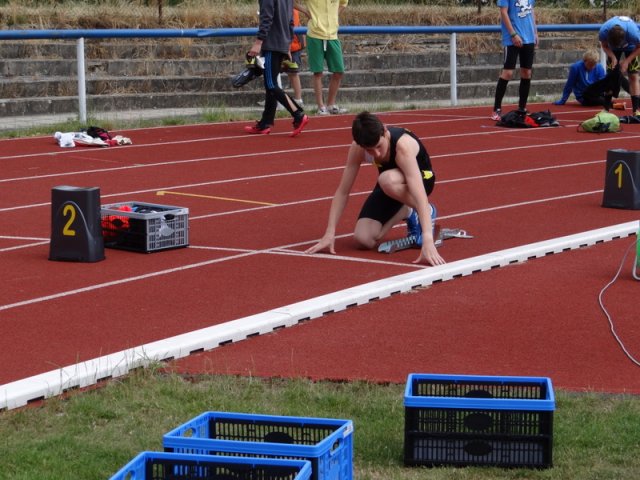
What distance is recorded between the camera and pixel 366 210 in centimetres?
946

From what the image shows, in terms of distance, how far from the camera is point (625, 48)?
1920 centimetres

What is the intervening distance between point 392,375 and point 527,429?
4.11 feet

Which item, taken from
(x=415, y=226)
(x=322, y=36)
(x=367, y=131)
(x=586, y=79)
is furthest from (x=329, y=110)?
(x=367, y=131)

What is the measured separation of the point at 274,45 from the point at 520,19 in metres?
3.61

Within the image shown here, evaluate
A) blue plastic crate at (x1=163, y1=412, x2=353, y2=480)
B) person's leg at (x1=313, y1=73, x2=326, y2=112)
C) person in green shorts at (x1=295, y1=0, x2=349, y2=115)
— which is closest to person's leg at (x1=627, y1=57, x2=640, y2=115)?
person in green shorts at (x1=295, y1=0, x2=349, y2=115)

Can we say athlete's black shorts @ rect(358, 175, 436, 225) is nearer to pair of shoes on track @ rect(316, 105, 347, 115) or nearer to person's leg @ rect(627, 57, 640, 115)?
pair of shoes on track @ rect(316, 105, 347, 115)

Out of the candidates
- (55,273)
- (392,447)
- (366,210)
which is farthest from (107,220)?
(392,447)

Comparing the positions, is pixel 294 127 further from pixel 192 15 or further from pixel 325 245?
pixel 192 15

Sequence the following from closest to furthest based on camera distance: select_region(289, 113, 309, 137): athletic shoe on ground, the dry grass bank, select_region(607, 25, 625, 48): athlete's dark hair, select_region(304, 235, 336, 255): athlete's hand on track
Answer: select_region(304, 235, 336, 255): athlete's hand on track < select_region(289, 113, 309, 137): athletic shoe on ground < select_region(607, 25, 625, 48): athlete's dark hair < the dry grass bank

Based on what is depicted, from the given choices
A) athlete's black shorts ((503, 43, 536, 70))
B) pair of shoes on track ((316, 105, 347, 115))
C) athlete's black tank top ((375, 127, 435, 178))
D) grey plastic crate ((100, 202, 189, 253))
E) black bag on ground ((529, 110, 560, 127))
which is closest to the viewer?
Answer: athlete's black tank top ((375, 127, 435, 178))

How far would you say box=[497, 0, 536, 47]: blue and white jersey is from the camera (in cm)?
1759

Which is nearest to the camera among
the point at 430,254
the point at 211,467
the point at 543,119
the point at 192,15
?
the point at 211,467

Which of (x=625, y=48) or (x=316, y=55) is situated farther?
(x=625, y=48)

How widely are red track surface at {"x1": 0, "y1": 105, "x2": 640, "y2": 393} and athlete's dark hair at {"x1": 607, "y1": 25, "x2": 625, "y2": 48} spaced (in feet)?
14.5
